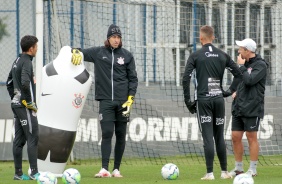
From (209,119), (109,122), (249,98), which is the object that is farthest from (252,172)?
(109,122)

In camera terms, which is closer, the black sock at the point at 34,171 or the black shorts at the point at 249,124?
the black sock at the point at 34,171

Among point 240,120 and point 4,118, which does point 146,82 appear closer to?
point 4,118

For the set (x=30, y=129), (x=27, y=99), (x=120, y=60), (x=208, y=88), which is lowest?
(x=30, y=129)

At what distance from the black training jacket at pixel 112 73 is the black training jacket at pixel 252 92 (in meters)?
1.54

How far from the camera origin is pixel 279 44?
18.0 metres

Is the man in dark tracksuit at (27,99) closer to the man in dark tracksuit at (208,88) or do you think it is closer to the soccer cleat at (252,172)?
the man in dark tracksuit at (208,88)

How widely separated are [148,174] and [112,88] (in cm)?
152

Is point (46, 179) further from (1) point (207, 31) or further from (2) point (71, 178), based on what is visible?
(1) point (207, 31)

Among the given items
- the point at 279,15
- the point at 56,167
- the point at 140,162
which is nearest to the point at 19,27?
the point at 140,162

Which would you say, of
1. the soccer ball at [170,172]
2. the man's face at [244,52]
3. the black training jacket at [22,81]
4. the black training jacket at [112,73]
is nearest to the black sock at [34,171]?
the black training jacket at [22,81]

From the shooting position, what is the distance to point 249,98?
11820 millimetres

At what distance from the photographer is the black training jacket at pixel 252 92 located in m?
11.7

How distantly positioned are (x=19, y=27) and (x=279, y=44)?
18.4ft

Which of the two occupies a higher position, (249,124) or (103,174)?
(249,124)
